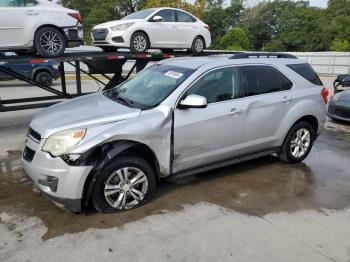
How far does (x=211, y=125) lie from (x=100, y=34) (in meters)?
6.13

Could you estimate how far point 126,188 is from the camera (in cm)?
415

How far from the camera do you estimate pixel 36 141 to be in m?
4.03

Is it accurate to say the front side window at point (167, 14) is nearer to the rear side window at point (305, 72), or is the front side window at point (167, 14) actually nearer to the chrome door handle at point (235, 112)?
the rear side window at point (305, 72)

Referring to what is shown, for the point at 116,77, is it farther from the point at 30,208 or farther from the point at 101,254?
the point at 101,254

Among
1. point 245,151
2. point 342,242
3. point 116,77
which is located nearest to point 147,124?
point 245,151

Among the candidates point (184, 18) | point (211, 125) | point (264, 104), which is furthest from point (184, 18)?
point (211, 125)

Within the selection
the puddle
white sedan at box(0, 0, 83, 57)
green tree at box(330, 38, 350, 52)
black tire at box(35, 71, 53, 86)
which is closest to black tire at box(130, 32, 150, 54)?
white sedan at box(0, 0, 83, 57)

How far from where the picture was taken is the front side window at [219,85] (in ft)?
15.3

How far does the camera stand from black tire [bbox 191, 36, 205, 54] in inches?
437

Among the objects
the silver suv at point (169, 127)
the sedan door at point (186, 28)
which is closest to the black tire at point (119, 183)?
the silver suv at point (169, 127)

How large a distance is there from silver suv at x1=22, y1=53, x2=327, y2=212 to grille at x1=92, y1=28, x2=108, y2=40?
4.61 m

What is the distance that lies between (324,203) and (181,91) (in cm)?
221

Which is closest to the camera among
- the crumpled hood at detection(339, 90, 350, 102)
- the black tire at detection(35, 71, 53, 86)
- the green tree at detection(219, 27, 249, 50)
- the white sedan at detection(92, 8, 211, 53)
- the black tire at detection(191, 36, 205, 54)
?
the crumpled hood at detection(339, 90, 350, 102)

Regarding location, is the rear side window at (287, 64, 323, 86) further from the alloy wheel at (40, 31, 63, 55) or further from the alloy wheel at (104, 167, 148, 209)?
the alloy wheel at (40, 31, 63, 55)
